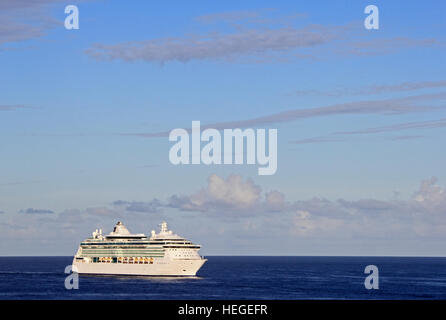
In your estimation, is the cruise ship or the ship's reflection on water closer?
the ship's reflection on water

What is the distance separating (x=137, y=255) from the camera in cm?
17950

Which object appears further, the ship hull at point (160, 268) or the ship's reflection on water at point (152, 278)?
the ship hull at point (160, 268)

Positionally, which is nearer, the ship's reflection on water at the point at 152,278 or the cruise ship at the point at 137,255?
the ship's reflection on water at the point at 152,278

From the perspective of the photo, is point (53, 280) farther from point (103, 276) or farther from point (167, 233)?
point (167, 233)

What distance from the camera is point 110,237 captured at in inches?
7441

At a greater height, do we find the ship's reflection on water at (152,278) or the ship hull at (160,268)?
the ship hull at (160,268)

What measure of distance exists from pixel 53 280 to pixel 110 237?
735 inches

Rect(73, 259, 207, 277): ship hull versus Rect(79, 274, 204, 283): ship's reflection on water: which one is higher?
Rect(73, 259, 207, 277): ship hull

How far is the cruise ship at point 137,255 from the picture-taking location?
171250 mm

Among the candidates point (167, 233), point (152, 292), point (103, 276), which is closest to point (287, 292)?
point (152, 292)

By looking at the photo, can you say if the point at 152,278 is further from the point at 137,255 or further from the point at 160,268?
the point at 137,255

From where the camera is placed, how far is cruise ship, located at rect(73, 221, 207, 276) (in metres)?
171

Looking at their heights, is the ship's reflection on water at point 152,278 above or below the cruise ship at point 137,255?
below
